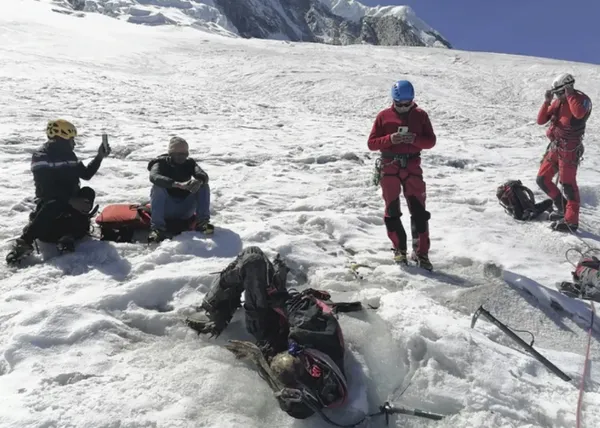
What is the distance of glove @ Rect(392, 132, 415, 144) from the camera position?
5.78 m

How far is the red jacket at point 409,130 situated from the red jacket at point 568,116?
2.71 meters

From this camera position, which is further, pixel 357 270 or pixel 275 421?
pixel 357 270

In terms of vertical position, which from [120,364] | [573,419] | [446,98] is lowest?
[120,364]

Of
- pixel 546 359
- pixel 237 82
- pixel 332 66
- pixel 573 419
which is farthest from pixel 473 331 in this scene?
pixel 332 66

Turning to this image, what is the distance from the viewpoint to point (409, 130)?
598cm

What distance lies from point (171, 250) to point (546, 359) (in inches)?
157

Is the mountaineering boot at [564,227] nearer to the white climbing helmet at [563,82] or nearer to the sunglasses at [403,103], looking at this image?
the white climbing helmet at [563,82]

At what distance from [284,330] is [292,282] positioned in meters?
1.38

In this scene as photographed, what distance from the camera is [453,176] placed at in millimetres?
11148

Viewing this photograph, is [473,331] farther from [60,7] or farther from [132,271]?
[60,7]

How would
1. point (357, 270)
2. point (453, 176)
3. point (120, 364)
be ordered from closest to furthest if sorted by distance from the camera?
point (120, 364)
point (357, 270)
point (453, 176)

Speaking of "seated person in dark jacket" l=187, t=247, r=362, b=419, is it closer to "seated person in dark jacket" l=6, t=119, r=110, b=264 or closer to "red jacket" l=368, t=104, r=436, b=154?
"red jacket" l=368, t=104, r=436, b=154

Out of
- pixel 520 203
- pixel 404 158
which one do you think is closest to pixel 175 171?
pixel 404 158

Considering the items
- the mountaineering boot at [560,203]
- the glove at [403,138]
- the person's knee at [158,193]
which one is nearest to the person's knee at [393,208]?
the glove at [403,138]
